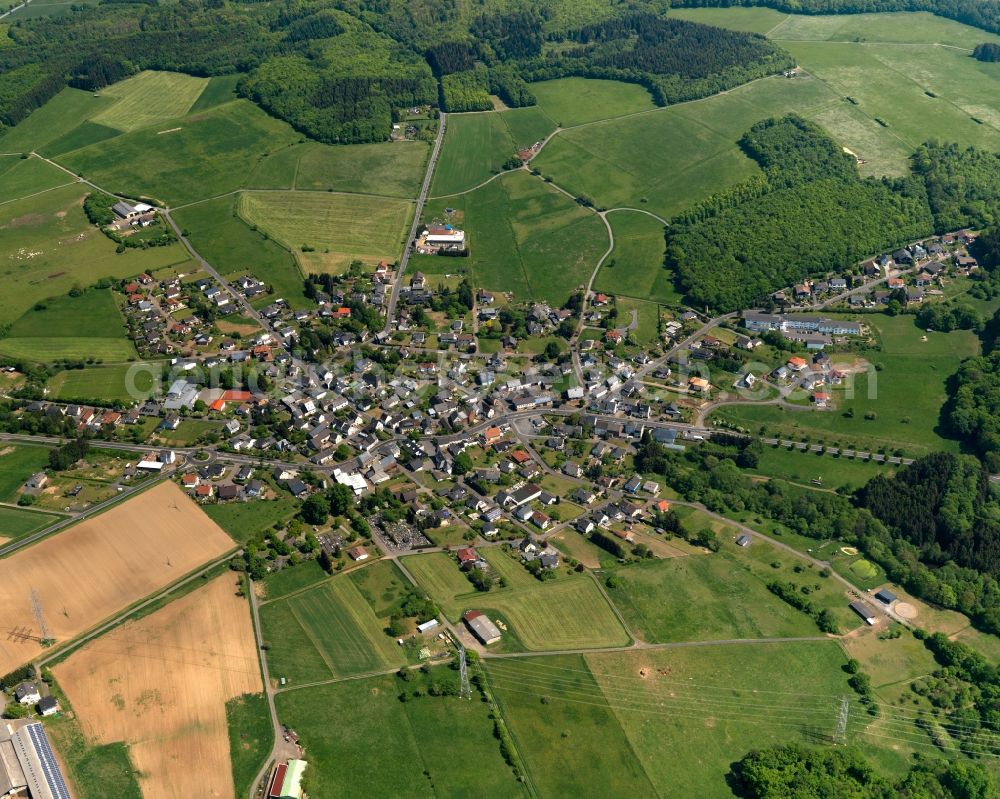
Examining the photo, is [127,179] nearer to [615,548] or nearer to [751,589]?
[615,548]

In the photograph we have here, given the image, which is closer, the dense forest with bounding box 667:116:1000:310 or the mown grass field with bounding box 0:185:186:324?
the mown grass field with bounding box 0:185:186:324

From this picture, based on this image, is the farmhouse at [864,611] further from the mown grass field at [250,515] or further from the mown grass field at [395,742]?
the mown grass field at [250,515]

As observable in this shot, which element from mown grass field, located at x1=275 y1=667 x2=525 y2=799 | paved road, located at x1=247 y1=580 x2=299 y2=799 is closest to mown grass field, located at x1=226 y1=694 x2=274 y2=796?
paved road, located at x1=247 y1=580 x2=299 y2=799

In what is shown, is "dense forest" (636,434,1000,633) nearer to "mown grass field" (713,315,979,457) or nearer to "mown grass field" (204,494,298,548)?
"mown grass field" (713,315,979,457)

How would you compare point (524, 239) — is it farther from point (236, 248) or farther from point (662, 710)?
point (662, 710)

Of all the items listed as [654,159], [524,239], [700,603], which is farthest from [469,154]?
[700,603]

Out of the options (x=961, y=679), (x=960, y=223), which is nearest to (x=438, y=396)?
(x=961, y=679)
